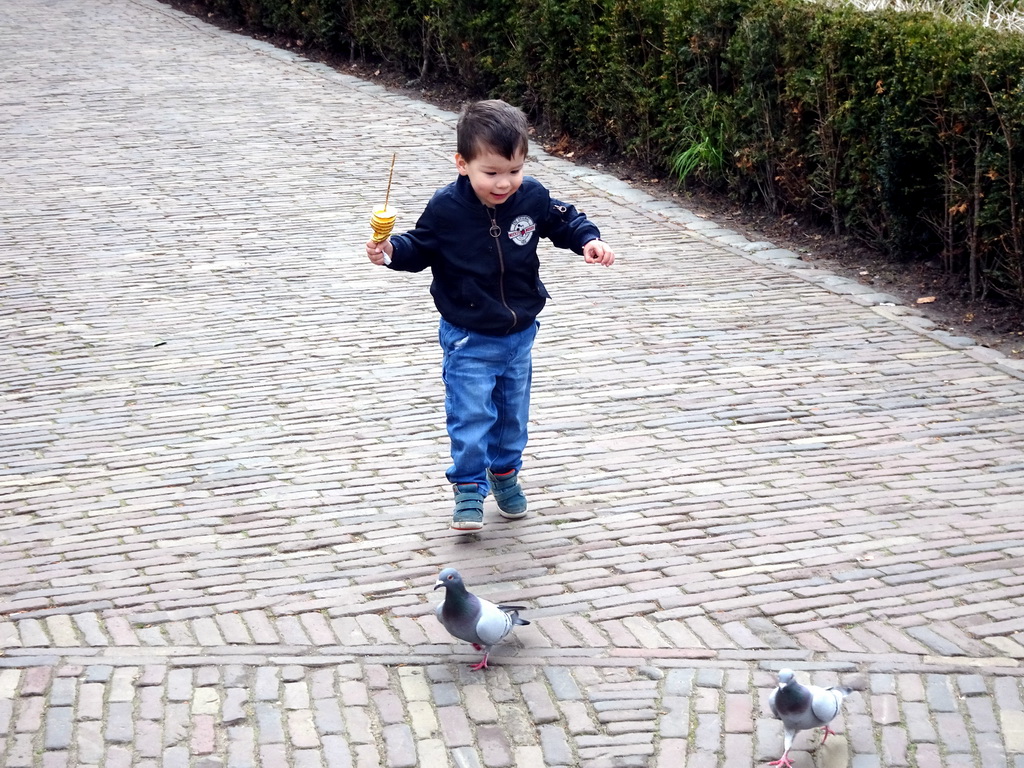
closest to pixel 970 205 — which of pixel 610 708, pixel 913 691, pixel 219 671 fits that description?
pixel 913 691

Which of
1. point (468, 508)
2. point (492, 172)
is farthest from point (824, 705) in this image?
point (492, 172)

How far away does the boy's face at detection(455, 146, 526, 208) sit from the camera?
4.08 m

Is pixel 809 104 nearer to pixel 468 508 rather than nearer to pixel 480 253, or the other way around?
pixel 480 253

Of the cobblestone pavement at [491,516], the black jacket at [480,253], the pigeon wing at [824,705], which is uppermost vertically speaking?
the black jacket at [480,253]

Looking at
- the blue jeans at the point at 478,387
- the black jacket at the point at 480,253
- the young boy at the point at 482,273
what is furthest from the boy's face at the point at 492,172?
the blue jeans at the point at 478,387

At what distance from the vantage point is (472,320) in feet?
14.3

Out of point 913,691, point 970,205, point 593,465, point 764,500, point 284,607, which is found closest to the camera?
point 913,691

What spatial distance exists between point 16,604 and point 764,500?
2.83 m

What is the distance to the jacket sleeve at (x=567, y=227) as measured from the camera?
14.7ft

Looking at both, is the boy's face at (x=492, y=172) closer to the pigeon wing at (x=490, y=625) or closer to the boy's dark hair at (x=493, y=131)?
the boy's dark hair at (x=493, y=131)

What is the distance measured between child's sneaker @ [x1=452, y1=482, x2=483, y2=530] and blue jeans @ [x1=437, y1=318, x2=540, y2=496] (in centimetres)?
3

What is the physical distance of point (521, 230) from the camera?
171 inches

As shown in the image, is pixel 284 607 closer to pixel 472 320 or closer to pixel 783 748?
pixel 472 320

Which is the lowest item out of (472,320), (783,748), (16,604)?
(16,604)
